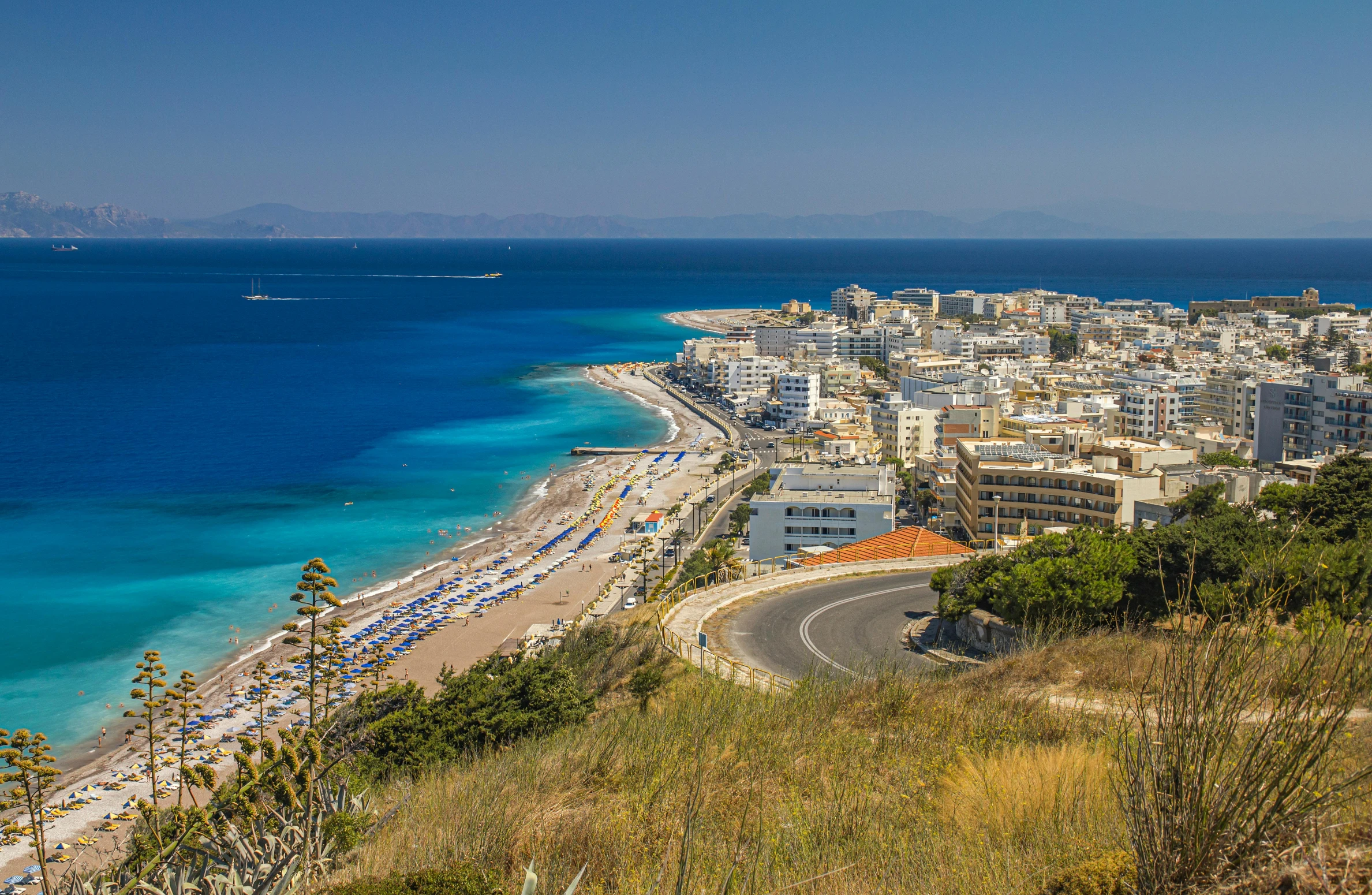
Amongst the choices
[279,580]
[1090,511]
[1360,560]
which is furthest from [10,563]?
[1360,560]

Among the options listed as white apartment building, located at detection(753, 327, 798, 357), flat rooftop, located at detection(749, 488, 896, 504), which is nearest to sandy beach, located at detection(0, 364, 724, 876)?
flat rooftop, located at detection(749, 488, 896, 504)

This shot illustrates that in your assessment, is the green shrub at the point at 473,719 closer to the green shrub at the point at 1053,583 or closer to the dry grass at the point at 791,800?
the dry grass at the point at 791,800

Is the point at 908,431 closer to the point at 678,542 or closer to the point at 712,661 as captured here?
the point at 678,542

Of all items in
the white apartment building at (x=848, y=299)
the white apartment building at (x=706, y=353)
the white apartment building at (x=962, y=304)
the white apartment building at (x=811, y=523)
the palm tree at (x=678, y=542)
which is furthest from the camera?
the white apartment building at (x=962, y=304)

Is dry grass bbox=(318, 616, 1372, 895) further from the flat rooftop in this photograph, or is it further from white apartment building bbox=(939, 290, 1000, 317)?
white apartment building bbox=(939, 290, 1000, 317)

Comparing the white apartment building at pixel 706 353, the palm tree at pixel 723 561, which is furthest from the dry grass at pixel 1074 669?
the white apartment building at pixel 706 353

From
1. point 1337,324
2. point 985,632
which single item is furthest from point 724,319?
point 985,632
